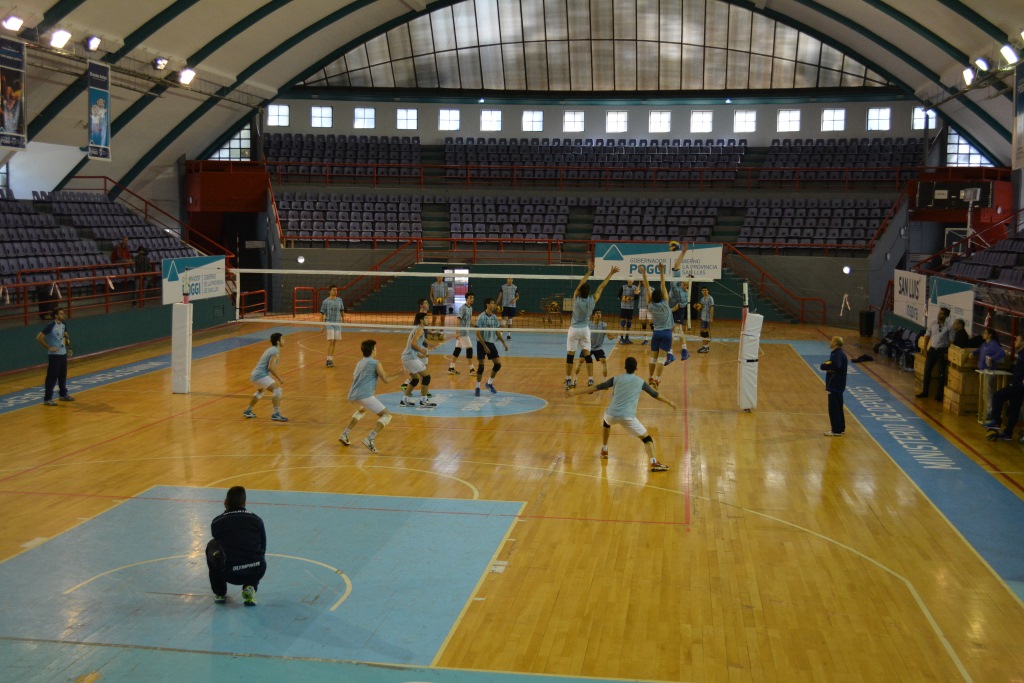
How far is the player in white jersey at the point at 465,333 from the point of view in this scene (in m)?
20.2

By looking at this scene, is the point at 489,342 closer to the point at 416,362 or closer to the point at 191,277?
the point at 416,362

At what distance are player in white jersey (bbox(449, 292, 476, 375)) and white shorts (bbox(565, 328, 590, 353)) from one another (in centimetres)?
228

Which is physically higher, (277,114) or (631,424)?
(277,114)

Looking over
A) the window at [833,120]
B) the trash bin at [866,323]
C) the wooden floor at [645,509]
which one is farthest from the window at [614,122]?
the wooden floor at [645,509]

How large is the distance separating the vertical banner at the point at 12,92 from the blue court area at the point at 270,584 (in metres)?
16.3

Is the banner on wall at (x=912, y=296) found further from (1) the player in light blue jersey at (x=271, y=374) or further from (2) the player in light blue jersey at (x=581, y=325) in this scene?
(1) the player in light blue jersey at (x=271, y=374)

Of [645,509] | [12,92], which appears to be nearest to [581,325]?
[645,509]

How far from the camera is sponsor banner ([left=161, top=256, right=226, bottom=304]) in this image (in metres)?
19.0

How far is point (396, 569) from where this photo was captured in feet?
32.4

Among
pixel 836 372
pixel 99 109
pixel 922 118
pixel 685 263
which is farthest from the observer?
pixel 922 118

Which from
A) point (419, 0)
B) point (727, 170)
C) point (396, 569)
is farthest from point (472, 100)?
point (396, 569)

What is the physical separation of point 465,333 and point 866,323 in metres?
17.0

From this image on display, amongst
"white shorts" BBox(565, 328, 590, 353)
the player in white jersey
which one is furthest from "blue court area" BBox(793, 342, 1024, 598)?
the player in white jersey

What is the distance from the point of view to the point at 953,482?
44.8 feet
